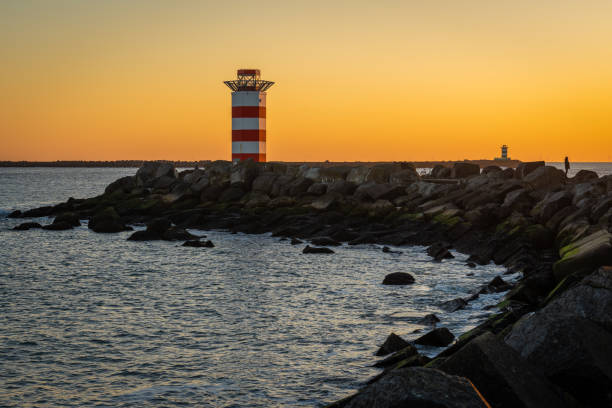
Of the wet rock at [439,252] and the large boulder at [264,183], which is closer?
the wet rock at [439,252]

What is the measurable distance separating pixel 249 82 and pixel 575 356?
127ft

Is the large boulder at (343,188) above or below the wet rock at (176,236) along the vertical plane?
above

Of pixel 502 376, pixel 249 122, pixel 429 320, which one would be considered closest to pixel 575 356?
pixel 502 376

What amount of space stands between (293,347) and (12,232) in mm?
24399

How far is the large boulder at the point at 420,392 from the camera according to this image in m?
4.45

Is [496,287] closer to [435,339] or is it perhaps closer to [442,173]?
[435,339]

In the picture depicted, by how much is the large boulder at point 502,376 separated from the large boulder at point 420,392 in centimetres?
100

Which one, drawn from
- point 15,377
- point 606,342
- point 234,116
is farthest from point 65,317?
point 234,116

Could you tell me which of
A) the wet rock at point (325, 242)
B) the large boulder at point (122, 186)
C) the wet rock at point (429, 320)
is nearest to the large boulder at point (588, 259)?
the wet rock at point (429, 320)

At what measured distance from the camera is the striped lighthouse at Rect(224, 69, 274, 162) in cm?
4209

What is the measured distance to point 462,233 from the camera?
2286 cm

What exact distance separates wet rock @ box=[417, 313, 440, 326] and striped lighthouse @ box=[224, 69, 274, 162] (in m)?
30.8

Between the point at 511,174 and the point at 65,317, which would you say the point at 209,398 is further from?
the point at 511,174

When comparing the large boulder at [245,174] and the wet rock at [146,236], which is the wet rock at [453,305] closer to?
the wet rock at [146,236]
